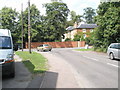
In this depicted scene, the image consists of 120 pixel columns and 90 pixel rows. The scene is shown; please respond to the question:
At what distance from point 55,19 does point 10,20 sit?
48.0ft

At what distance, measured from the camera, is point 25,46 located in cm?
5222


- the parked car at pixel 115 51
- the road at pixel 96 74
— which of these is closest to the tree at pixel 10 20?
the parked car at pixel 115 51

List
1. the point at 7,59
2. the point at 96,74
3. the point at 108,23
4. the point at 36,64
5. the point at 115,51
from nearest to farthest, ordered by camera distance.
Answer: the point at 7,59
the point at 96,74
the point at 36,64
the point at 115,51
the point at 108,23

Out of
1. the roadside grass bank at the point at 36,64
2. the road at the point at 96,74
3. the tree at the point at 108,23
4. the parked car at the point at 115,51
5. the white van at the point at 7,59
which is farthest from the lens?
the tree at the point at 108,23

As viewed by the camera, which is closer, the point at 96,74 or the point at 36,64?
the point at 96,74

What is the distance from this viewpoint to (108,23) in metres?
21.4

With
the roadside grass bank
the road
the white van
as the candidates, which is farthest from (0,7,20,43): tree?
the white van

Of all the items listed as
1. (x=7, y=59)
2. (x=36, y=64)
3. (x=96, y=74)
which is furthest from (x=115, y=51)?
(x=7, y=59)

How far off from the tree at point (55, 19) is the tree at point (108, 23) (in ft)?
93.3

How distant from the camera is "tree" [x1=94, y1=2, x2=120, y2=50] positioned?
20.5 metres

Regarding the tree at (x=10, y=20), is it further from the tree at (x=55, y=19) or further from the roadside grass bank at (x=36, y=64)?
the roadside grass bank at (x=36, y=64)

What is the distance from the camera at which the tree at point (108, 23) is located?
20.5 metres

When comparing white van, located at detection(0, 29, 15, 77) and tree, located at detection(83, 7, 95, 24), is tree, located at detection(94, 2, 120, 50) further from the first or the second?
tree, located at detection(83, 7, 95, 24)

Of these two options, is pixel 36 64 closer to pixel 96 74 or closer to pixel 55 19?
pixel 96 74
